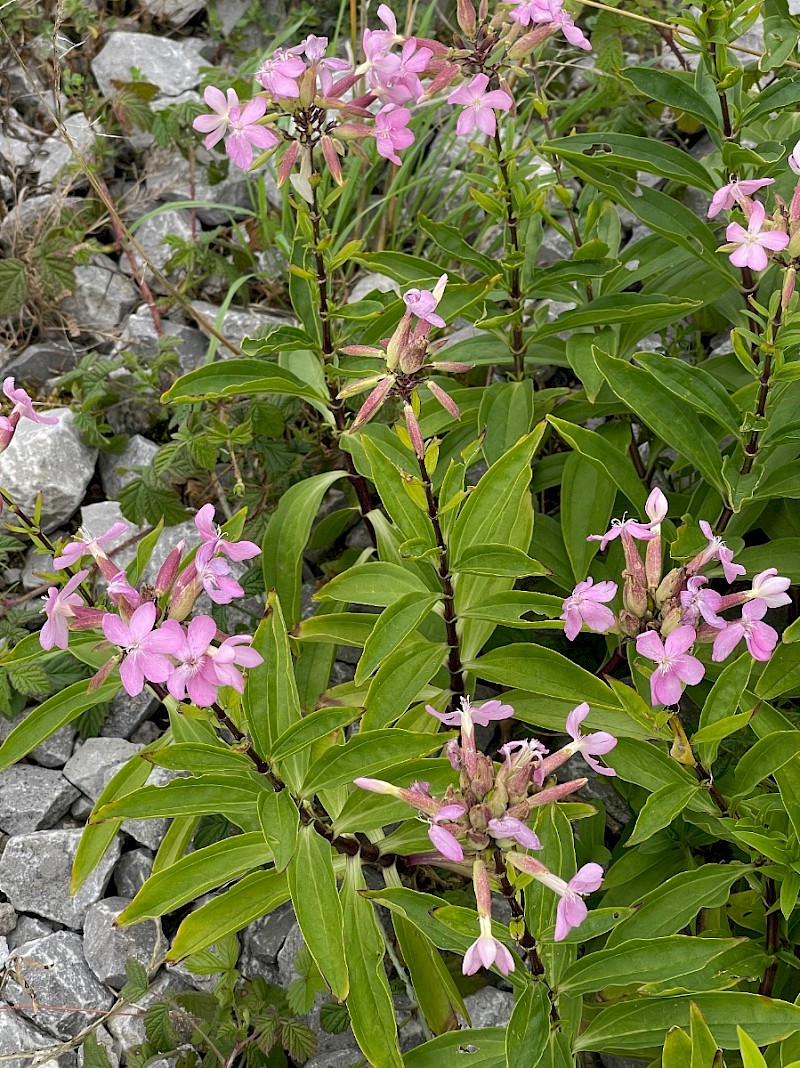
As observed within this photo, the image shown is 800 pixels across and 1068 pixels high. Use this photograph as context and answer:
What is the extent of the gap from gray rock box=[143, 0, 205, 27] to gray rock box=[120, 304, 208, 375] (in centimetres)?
165

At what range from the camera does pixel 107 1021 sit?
2156 millimetres

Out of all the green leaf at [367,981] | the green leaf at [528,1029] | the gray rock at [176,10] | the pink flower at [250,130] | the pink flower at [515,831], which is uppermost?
the gray rock at [176,10]

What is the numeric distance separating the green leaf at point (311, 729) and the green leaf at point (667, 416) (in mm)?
873

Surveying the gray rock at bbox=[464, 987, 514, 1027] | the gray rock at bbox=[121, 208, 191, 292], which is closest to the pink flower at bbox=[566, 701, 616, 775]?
the gray rock at bbox=[464, 987, 514, 1027]

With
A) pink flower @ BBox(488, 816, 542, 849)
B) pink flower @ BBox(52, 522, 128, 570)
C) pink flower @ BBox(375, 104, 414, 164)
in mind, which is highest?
pink flower @ BBox(375, 104, 414, 164)

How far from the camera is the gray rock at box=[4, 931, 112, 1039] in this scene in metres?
2.15

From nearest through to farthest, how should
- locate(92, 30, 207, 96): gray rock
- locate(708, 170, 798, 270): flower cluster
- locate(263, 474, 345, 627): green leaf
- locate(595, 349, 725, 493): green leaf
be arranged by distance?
locate(708, 170, 798, 270): flower cluster < locate(595, 349, 725, 493): green leaf < locate(263, 474, 345, 627): green leaf < locate(92, 30, 207, 96): gray rock

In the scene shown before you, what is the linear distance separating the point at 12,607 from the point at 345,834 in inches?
50.7

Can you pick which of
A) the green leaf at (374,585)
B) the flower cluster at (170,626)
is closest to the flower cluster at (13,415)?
the flower cluster at (170,626)

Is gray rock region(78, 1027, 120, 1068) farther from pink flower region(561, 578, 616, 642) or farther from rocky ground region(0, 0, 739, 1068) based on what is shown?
pink flower region(561, 578, 616, 642)

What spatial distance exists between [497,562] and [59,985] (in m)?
1.36

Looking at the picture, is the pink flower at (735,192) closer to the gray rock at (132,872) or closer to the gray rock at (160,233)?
the gray rock at (132,872)

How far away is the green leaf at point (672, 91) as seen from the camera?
221 cm

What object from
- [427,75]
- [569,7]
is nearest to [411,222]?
[569,7]
